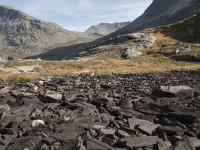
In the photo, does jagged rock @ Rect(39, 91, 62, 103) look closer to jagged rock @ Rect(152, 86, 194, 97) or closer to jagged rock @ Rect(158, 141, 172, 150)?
jagged rock @ Rect(152, 86, 194, 97)

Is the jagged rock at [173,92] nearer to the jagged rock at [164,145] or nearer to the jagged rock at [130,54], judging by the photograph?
the jagged rock at [164,145]

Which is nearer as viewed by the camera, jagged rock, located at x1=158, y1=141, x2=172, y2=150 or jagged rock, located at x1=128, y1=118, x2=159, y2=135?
jagged rock, located at x1=158, y1=141, x2=172, y2=150

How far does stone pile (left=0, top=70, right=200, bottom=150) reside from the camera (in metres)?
18.5

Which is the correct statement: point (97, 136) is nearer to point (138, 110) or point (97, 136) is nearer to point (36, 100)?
point (138, 110)

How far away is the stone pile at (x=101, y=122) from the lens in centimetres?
1850

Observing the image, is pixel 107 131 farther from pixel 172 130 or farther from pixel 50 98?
pixel 50 98

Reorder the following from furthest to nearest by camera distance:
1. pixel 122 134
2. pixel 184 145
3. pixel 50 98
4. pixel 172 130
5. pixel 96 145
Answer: pixel 50 98 < pixel 172 130 < pixel 122 134 < pixel 96 145 < pixel 184 145

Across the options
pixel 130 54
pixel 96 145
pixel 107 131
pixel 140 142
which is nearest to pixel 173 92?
pixel 107 131

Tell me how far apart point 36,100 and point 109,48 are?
3648 inches

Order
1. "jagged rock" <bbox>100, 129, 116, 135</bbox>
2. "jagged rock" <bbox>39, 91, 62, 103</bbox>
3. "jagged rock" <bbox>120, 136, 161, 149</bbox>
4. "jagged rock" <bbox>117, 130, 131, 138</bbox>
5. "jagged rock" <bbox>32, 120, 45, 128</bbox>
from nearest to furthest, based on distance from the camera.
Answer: "jagged rock" <bbox>120, 136, 161, 149</bbox>
"jagged rock" <bbox>117, 130, 131, 138</bbox>
"jagged rock" <bbox>100, 129, 116, 135</bbox>
"jagged rock" <bbox>32, 120, 45, 128</bbox>
"jagged rock" <bbox>39, 91, 62, 103</bbox>

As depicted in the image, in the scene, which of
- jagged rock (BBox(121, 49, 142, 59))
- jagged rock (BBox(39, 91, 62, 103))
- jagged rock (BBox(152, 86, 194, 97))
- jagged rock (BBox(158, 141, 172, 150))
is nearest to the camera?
jagged rock (BBox(158, 141, 172, 150))

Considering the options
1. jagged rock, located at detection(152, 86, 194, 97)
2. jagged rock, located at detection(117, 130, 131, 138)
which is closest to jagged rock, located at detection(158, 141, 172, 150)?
jagged rock, located at detection(117, 130, 131, 138)

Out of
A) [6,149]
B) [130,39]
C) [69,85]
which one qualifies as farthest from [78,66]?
[6,149]

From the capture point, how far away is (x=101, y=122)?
2305cm
